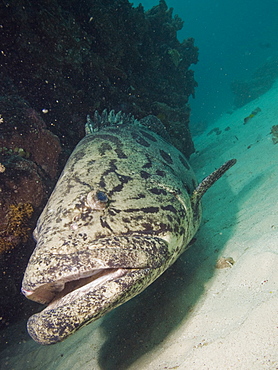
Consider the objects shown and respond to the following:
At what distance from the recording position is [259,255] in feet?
8.47

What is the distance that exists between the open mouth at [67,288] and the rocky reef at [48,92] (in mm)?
2175

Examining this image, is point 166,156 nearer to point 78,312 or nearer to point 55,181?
point 55,181

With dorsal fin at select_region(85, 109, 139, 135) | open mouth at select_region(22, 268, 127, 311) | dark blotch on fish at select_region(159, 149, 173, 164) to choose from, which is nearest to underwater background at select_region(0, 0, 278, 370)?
dorsal fin at select_region(85, 109, 139, 135)

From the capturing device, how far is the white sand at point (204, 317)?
1837 millimetres

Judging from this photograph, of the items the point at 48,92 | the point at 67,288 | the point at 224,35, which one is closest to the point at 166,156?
the point at 67,288

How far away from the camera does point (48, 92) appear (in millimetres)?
5168

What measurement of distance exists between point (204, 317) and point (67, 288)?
1.39 meters

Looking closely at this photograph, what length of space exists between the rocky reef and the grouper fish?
5.09ft

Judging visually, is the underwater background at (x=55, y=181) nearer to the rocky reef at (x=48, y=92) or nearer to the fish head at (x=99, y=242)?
the rocky reef at (x=48, y=92)

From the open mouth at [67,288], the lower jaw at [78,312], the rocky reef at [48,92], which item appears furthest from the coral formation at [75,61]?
the lower jaw at [78,312]

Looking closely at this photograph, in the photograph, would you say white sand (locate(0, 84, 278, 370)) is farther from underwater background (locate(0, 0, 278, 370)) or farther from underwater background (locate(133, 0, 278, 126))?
underwater background (locate(133, 0, 278, 126))


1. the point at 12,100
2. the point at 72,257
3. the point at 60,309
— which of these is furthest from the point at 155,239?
the point at 12,100

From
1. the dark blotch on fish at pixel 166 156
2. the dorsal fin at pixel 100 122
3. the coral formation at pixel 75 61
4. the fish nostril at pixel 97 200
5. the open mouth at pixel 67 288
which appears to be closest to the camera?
the open mouth at pixel 67 288

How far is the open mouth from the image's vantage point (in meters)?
1.77
